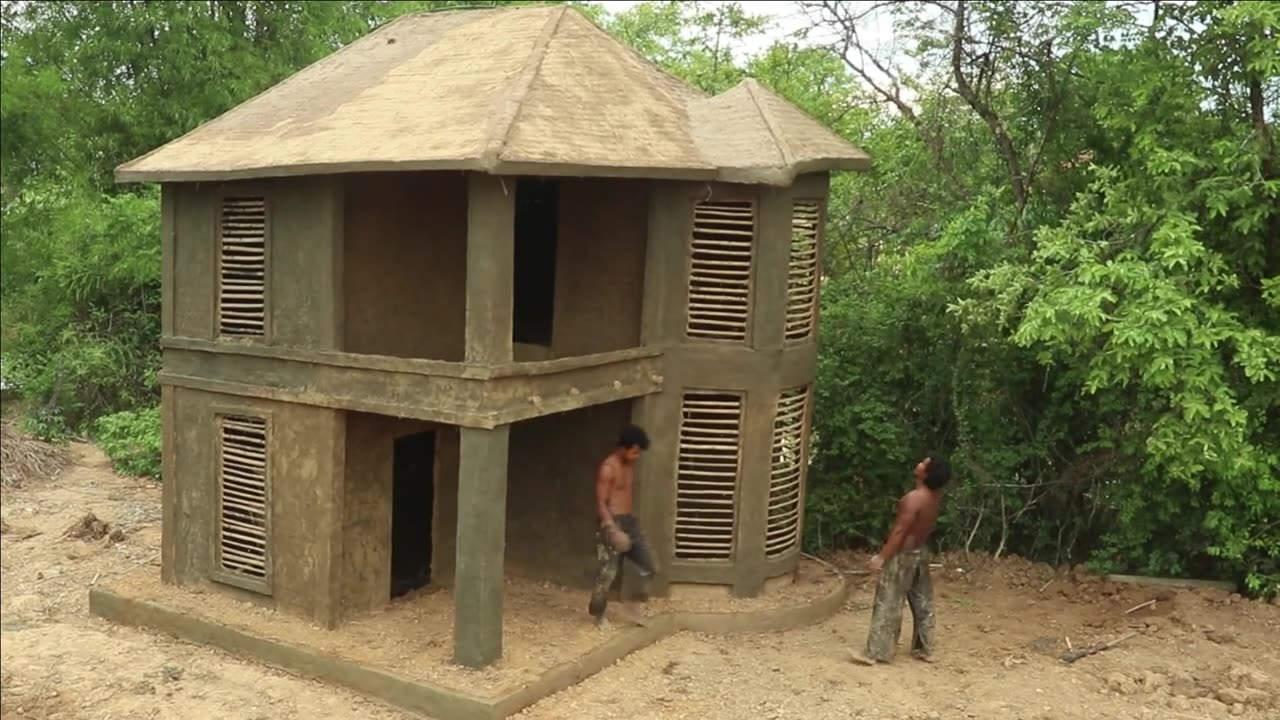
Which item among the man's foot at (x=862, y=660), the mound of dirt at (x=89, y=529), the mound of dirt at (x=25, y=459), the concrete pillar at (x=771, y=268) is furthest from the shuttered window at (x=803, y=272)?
the mound of dirt at (x=25, y=459)

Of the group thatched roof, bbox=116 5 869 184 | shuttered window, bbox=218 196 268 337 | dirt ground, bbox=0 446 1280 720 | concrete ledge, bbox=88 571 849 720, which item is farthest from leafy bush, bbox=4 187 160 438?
concrete ledge, bbox=88 571 849 720

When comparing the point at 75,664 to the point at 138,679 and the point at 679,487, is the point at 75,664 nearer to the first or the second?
the point at 138,679

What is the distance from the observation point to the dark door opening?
1073 centimetres

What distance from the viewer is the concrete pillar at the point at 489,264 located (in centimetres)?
849

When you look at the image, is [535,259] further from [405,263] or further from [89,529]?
[89,529]

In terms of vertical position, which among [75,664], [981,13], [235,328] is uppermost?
[981,13]

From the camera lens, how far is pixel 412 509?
10.9 meters

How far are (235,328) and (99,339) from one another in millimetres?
10008

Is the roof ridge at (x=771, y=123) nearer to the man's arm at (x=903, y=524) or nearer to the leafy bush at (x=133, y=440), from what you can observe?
the man's arm at (x=903, y=524)

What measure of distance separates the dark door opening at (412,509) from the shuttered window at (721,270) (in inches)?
113

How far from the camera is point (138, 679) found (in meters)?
8.96

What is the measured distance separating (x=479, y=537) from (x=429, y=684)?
45.1 inches

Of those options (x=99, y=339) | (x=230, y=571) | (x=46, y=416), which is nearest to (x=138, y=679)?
(x=230, y=571)

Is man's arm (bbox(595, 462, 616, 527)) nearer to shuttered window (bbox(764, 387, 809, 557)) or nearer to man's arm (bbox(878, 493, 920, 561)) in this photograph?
shuttered window (bbox(764, 387, 809, 557))
